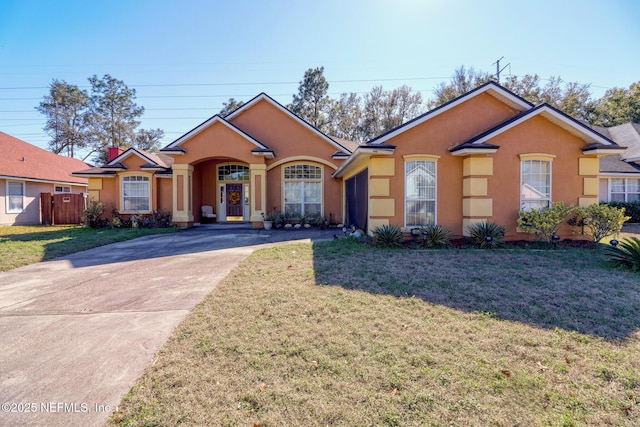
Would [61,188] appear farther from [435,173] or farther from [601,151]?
[601,151]

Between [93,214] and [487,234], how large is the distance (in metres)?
18.5

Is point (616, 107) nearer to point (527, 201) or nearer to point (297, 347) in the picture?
point (527, 201)

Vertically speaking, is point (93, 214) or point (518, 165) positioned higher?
point (518, 165)

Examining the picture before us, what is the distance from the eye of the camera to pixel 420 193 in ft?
34.3

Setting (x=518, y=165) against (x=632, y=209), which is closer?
(x=518, y=165)

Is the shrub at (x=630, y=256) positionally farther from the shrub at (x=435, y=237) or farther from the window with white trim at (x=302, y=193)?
the window with white trim at (x=302, y=193)

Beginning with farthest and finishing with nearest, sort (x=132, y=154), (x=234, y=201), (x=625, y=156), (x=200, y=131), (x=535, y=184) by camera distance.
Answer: (x=234, y=201) < (x=625, y=156) < (x=132, y=154) < (x=200, y=131) < (x=535, y=184)

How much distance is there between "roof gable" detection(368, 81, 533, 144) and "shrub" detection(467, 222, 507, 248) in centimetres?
378

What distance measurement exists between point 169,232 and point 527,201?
1439 cm

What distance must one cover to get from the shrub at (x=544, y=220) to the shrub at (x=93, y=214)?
1933cm

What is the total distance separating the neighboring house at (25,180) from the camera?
61.3 feet

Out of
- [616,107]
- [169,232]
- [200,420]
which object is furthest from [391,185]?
[616,107]

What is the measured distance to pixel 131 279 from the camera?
257 inches

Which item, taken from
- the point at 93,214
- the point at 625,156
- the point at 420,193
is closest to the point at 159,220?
the point at 93,214
